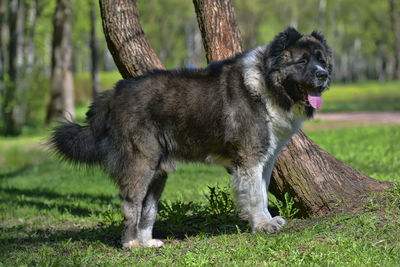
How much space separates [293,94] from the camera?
5.30 metres

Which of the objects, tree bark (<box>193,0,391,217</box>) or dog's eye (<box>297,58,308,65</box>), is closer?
dog's eye (<box>297,58,308,65</box>)

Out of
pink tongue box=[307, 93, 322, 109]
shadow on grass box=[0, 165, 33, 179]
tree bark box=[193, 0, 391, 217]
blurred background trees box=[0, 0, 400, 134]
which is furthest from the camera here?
blurred background trees box=[0, 0, 400, 134]

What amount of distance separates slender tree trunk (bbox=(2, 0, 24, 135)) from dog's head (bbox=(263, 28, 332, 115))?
61.4 ft

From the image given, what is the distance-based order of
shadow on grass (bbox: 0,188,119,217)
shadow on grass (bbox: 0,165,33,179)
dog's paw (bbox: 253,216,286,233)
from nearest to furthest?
dog's paw (bbox: 253,216,286,233)
shadow on grass (bbox: 0,188,119,217)
shadow on grass (bbox: 0,165,33,179)

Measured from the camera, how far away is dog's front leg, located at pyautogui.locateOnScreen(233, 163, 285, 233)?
5309mm

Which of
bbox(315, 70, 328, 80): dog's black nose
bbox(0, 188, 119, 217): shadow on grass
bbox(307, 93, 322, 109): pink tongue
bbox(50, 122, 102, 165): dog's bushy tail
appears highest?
bbox(315, 70, 328, 80): dog's black nose

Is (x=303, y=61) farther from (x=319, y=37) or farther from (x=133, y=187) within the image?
(x=133, y=187)

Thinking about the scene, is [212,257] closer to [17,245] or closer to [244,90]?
[244,90]

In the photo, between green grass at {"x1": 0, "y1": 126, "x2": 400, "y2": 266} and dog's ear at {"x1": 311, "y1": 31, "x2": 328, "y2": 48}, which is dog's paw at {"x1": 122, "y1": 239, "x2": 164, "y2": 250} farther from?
dog's ear at {"x1": 311, "y1": 31, "x2": 328, "y2": 48}

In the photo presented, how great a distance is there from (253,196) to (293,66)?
144 centimetres

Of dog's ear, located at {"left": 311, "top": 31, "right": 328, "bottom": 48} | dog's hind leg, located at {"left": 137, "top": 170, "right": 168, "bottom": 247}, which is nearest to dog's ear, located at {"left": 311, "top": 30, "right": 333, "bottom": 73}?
dog's ear, located at {"left": 311, "top": 31, "right": 328, "bottom": 48}

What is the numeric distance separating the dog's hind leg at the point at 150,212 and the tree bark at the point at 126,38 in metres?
1.50

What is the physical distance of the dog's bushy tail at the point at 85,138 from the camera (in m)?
5.45

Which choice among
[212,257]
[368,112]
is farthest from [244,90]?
[368,112]
